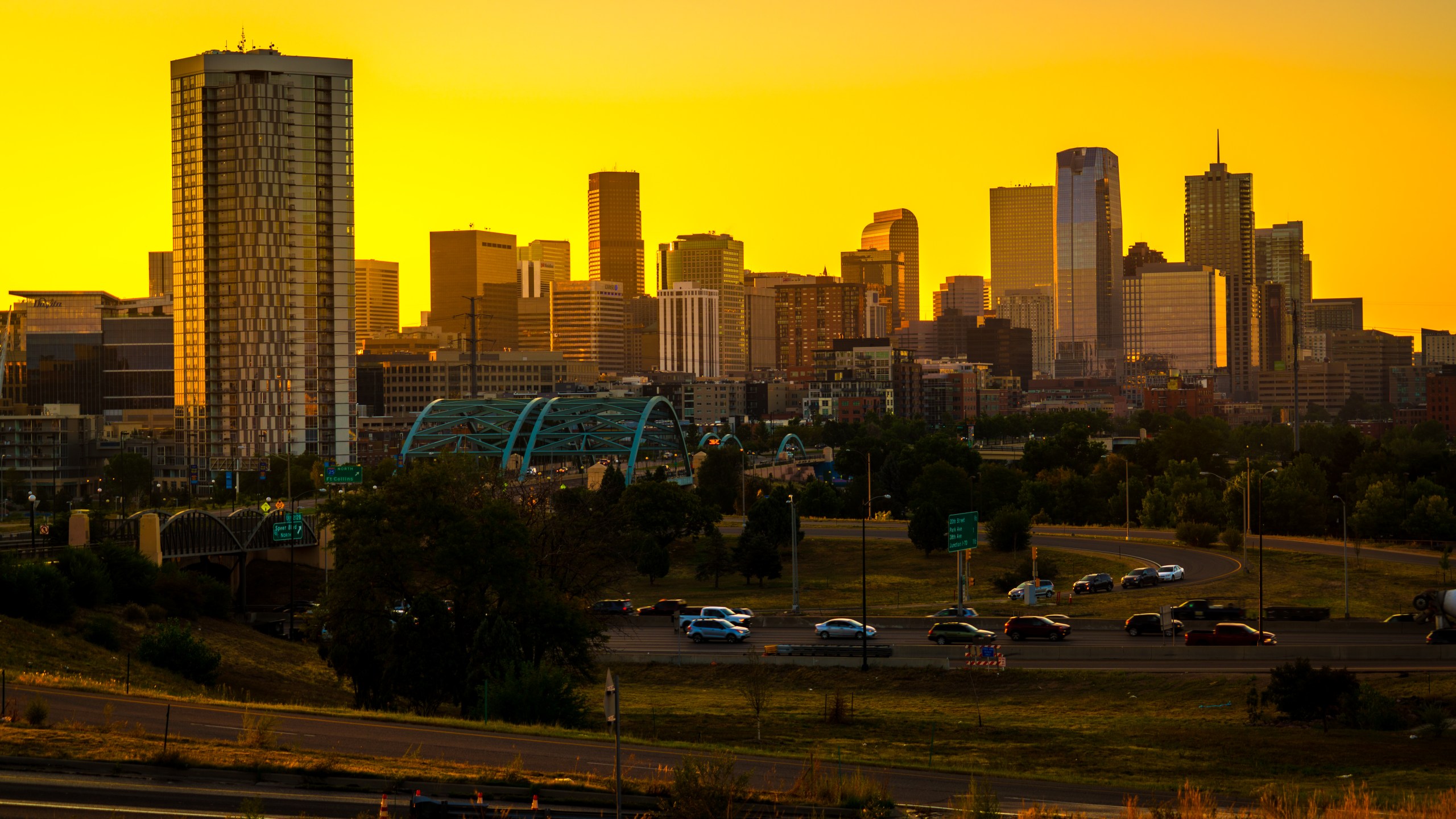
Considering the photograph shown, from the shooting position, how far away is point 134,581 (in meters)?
67.4

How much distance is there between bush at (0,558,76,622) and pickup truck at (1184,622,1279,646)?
154 ft

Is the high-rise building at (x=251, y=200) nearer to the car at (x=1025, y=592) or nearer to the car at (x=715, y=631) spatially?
the car at (x=1025, y=592)

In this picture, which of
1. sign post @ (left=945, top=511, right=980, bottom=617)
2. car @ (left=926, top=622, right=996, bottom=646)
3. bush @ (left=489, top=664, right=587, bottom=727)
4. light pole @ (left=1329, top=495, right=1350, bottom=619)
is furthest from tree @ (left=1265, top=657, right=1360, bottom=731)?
sign post @ (left=945, top=511, right=980, bottom=617)

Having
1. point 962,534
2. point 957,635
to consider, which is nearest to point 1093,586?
point 962,534

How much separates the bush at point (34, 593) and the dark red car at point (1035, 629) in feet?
133

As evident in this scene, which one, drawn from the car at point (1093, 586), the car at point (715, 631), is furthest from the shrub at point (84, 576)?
the car at point (1093, 586)

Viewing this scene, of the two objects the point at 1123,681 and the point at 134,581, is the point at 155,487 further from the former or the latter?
the point at 1123,681

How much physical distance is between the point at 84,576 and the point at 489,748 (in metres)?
34.5

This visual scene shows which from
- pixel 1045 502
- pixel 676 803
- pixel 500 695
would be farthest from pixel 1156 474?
pixel 676 803

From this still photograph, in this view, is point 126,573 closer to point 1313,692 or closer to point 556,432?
point 1313,692

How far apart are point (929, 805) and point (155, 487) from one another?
169m

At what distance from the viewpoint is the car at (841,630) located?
68.1 metres

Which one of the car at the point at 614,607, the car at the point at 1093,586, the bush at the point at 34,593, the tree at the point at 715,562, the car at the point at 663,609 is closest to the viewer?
the bush at the point at 34,593

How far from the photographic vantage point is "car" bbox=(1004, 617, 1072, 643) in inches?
2613
